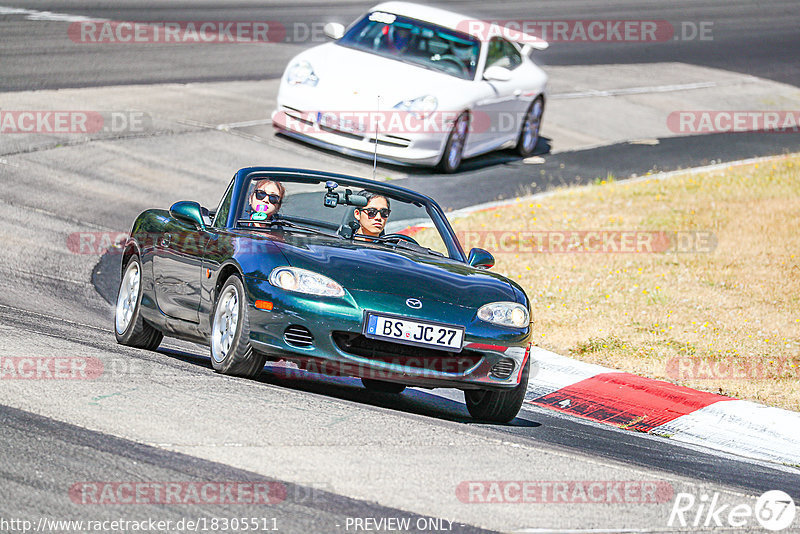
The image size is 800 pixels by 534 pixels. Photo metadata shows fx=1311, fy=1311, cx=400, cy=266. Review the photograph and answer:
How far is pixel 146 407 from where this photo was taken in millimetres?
6234

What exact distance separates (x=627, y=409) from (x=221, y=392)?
11.9 ft

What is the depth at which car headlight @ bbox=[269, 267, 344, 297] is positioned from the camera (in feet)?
23.1

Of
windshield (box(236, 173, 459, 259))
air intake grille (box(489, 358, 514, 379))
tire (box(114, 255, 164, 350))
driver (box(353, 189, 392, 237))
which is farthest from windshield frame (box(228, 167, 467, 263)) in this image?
air intake grille (box(489, 358, 514, 379))

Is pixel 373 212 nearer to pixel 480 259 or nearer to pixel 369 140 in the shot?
pixel 480 259

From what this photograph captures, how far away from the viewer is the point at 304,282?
23.2 ft

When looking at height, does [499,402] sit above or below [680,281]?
above

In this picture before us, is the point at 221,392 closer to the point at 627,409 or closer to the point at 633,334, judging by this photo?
the point at 627,409

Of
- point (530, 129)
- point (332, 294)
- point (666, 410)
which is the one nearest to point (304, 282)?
point (332, 294)

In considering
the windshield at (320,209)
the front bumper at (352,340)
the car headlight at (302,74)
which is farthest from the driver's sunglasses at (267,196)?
the car headlight at (302,74)

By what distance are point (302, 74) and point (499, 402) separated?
9.56m

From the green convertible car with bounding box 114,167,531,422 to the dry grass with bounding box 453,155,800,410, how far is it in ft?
9.67

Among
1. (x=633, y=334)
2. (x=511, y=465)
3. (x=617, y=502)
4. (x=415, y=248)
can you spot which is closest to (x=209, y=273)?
(x=415, y=248)

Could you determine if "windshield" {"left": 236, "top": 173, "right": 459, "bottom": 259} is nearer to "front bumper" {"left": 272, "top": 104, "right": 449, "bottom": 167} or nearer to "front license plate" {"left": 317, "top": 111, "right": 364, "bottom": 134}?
"front license plate" {"left": 317, "top": 111, "right": 364, "bottom": 134}

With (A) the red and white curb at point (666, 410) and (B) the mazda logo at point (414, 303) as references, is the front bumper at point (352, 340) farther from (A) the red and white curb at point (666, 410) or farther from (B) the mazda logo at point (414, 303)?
(A) the red and white curb at point (666, 410)
